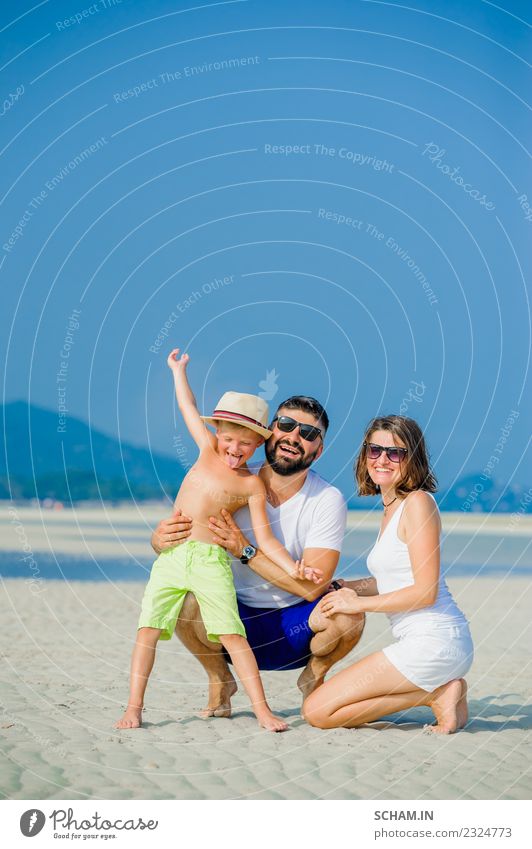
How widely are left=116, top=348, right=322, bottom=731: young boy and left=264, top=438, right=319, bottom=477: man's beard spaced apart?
17 centimetres

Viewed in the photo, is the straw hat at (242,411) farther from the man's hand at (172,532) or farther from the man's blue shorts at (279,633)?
the man's blue shorts at (279,633)

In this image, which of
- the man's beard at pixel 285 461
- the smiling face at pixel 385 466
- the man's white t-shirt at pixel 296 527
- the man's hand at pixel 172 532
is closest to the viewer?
the smiling face at pixel 385 466

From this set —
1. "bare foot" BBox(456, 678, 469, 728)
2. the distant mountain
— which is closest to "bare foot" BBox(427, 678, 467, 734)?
"bare foot" BBox(456, 678, 469, 728)

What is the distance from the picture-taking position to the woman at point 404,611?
708 centimetres

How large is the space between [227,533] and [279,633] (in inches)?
39.6

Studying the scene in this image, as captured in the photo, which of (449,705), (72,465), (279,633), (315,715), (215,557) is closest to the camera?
(449,705)

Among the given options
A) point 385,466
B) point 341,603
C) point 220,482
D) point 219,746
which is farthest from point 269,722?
point 385,466

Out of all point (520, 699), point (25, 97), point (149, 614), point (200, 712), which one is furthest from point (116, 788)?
point (25, 97)

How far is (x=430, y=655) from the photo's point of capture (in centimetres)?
706

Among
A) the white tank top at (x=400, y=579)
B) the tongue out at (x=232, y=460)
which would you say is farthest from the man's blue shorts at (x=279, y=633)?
the tongue out at (x=232, y=460)

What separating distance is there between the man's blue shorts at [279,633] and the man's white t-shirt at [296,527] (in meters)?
0.11

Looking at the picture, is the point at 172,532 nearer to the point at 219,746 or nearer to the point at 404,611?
the point at 219,746

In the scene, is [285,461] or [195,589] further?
[285,461]

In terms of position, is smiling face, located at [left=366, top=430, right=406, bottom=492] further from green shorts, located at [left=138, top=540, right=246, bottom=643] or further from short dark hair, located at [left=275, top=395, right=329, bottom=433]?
green shorts, located at [left=138, top=540, right=246, bottom=643]
